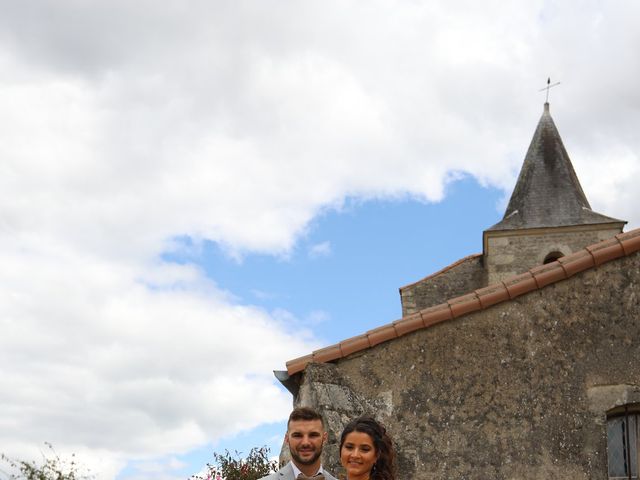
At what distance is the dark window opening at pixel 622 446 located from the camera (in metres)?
6.80

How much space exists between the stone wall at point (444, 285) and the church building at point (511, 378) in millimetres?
13904

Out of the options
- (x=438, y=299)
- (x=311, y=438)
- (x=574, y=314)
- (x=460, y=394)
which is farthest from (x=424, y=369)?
(x=438, y=299)

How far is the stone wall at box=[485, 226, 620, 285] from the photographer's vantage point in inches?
875

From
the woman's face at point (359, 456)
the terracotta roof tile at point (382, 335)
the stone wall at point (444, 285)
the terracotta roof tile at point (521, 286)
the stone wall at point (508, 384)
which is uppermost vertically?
the stone wall at point (444, 285)

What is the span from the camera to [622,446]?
6.82m

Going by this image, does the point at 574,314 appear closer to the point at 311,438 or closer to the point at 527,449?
the point at 527,449

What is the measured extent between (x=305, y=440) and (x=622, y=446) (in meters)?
3.84

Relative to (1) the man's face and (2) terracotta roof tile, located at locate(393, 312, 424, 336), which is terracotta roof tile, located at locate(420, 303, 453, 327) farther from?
(1) the man's face

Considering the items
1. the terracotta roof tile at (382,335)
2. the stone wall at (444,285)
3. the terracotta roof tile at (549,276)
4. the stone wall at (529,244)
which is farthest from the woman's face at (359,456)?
the stone wall at (529,244)

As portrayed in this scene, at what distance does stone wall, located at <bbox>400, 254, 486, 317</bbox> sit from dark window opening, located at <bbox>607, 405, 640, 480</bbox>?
45.9ft

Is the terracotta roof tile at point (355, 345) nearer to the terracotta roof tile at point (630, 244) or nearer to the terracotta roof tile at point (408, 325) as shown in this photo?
the terracotta roof tile at point (408, 325)

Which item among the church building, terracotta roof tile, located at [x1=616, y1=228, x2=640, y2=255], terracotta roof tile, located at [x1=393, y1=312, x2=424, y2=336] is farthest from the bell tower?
terracotta roof tile, located at [x1=393, y1=312, x2=424, y2=336]

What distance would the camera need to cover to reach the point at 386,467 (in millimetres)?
3580

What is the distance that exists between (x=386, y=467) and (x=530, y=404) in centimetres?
351
